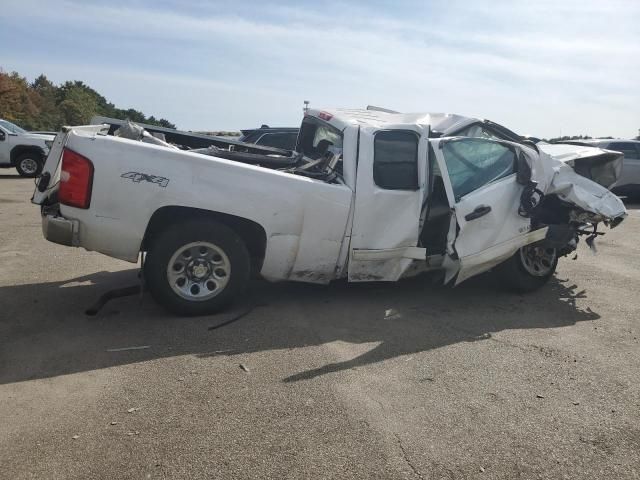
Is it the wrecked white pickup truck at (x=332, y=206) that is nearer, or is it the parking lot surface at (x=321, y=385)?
the parking lot surface at (x=321, y=385)

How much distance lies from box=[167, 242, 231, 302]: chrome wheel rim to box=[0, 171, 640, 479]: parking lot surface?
10.1 inches

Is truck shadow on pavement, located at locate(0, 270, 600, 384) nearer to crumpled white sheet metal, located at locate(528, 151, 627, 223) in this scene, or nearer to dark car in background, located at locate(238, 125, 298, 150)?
crumpled white sheet metal, located at locate(528, 151, 627, 223)

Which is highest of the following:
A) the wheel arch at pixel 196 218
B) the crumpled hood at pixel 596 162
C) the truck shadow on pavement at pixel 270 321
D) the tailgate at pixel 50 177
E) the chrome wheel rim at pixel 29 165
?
the crumpled hood at pixel 596 162

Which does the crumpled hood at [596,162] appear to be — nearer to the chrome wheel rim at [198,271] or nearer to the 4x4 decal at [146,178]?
the chrome wheel rim at [198,271]

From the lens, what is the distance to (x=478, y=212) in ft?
17.3

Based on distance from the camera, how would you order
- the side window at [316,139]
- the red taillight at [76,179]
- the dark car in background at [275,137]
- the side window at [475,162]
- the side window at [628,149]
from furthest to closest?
the side window at [628,149] < the dark car in background at [275,137] < the side window at [316,139] < the side window at [475,162] < the red taillight at [76,179]

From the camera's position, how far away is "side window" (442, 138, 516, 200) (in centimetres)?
538

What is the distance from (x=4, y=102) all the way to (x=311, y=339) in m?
52.9

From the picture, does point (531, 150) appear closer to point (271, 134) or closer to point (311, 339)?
point (311, 339)

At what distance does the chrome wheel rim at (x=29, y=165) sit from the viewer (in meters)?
18.7

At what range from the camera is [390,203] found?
5.16 m

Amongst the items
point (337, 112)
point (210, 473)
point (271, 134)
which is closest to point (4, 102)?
point (271, 134)

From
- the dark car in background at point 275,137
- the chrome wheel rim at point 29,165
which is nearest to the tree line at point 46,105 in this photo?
the chrome wheel rim at point 29,165

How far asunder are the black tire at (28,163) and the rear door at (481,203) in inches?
669
